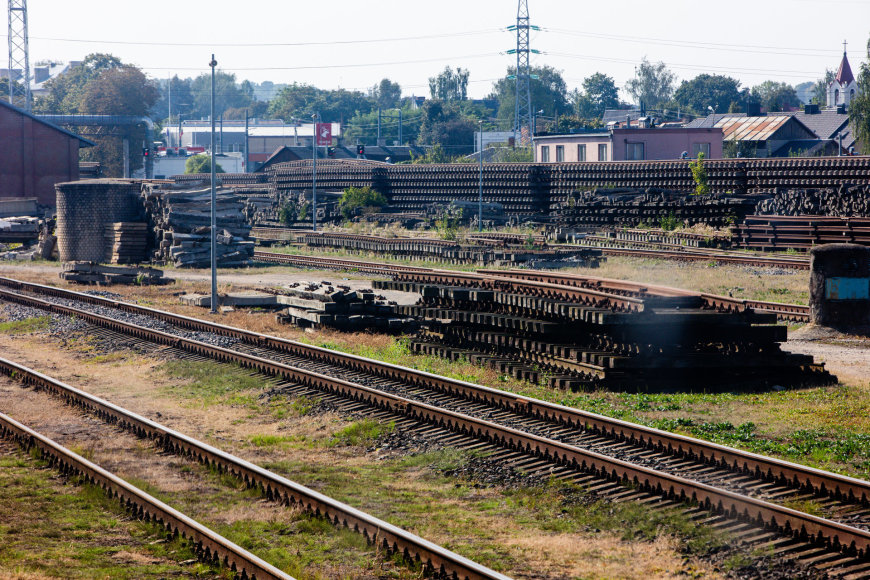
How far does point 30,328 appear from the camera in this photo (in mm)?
21422

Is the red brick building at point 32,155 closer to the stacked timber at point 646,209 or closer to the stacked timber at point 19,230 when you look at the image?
the stacked timber at point 19,230

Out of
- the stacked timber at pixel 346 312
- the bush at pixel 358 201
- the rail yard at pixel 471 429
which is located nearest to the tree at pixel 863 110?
the bush at pixel 358 201

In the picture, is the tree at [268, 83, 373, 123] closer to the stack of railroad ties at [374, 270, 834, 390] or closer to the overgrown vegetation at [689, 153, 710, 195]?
the overgrown vegetation at [689, 153, 710, 195]

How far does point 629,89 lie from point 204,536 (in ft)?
572

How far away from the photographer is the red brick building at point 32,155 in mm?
60062

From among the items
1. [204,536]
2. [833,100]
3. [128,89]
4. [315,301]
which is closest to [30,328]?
[315,301]

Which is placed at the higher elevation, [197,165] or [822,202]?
[197,165]

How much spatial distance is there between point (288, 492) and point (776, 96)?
162955 millimetres

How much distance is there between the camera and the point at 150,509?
851cm

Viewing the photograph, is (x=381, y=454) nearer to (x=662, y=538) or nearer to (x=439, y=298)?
(x=662, y=538)

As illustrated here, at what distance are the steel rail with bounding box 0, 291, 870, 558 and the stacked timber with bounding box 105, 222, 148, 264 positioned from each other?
72.3ft

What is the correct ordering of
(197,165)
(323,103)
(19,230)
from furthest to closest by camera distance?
(323,103), (197,165), (19,230)

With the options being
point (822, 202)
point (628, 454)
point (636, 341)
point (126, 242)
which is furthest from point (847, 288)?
point (126, 242)

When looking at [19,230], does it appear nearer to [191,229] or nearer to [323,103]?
[191,229]
